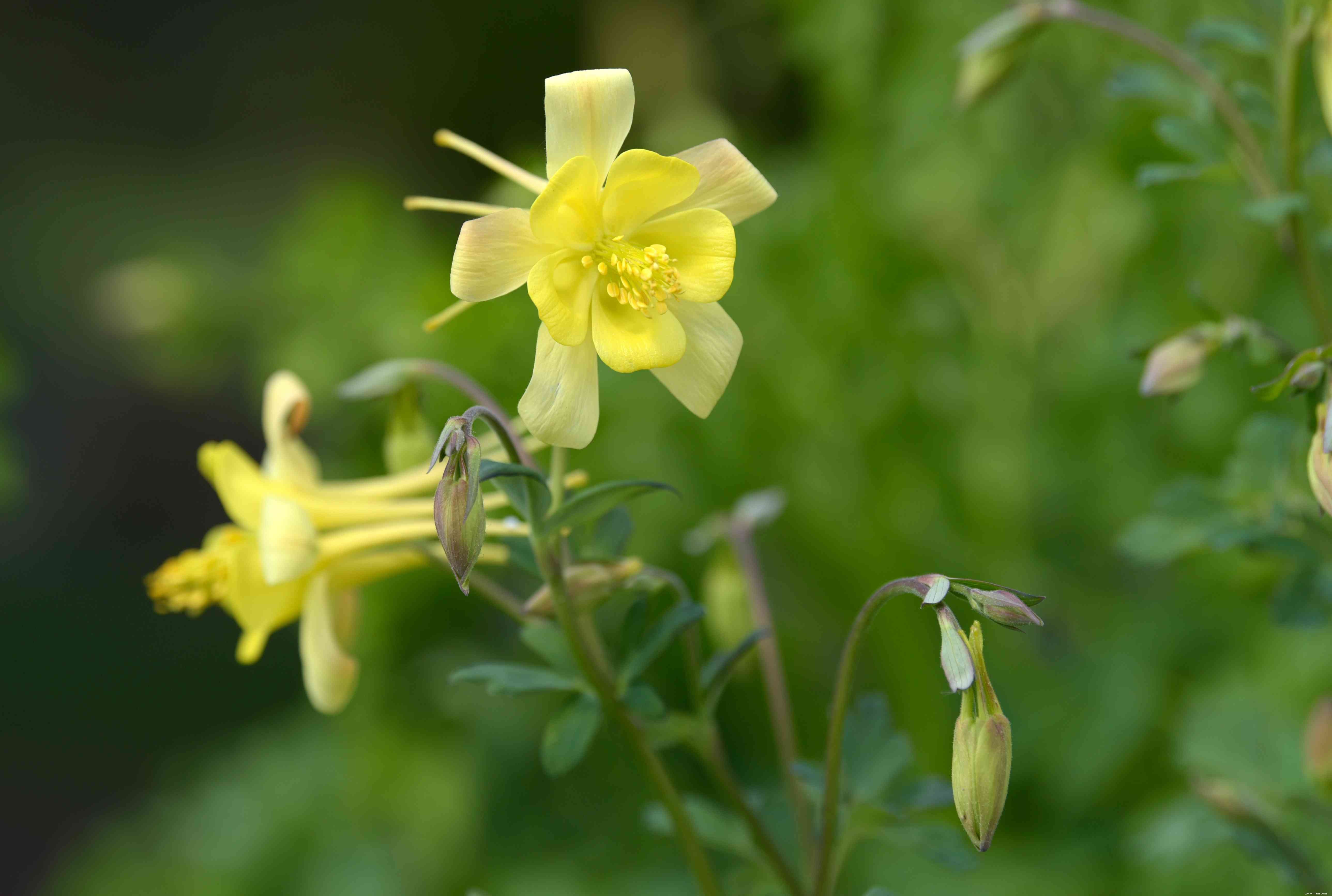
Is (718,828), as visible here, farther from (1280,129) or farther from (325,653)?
(1280,129)

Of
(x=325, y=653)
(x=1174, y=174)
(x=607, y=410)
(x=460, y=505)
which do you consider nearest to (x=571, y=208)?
(x=460, y=505)

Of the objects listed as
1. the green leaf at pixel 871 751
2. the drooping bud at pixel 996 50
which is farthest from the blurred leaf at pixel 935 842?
the drooping bud at pixel 996 50

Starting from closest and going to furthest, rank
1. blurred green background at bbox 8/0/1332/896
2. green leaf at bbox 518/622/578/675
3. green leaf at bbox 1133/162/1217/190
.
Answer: green leaf at bbox 518/622/578/675, green leaf at bbox 1133/162/1217/190, blurred green background at bbox 8/0/1332/896

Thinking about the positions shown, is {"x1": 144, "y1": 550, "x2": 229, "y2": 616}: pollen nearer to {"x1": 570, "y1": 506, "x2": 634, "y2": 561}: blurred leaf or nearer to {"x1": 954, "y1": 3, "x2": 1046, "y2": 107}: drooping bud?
{"x1": 570, "y1": 506, "x2": 634, "y2": 561}: blurred leaf

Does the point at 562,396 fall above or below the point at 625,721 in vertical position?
above

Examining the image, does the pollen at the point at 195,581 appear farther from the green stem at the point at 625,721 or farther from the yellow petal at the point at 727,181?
the yellow petal at the point at 727,181

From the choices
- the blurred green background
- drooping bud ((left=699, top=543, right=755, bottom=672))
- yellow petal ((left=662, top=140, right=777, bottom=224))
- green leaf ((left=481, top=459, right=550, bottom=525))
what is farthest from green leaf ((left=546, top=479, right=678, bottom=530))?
the blurred green background

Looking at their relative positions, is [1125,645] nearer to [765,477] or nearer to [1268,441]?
[765,477]
